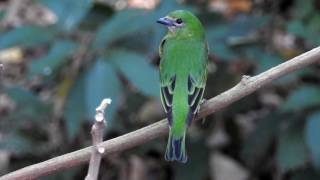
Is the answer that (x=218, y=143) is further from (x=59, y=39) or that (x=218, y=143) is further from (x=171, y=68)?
(x=171, y=68)

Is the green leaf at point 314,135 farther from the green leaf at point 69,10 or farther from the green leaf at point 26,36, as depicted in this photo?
the green leaf at point 26,36

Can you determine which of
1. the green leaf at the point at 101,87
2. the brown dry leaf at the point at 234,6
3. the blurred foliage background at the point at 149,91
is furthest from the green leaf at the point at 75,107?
the brown dry leaf at the point at 234,6

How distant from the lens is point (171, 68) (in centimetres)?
312

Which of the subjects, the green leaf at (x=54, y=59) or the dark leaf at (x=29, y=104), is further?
the dark leaf at (x=29, y=104)

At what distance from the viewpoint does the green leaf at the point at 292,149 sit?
4.16 m

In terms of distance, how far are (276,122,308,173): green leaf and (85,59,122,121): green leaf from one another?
2.78 feet

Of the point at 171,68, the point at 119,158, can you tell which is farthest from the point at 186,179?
the point at 171,68

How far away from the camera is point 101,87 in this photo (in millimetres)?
3846

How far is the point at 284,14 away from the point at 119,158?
120cm

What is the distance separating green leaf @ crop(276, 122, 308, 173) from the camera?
13.6 feet

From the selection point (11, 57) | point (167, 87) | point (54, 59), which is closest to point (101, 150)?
point (167, 87)

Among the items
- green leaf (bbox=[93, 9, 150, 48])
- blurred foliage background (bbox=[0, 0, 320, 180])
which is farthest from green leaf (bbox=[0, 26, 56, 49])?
green leaf (bbox=[93, 9, 150, 48])

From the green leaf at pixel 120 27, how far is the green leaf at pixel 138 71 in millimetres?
86

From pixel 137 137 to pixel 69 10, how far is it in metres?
1.77
